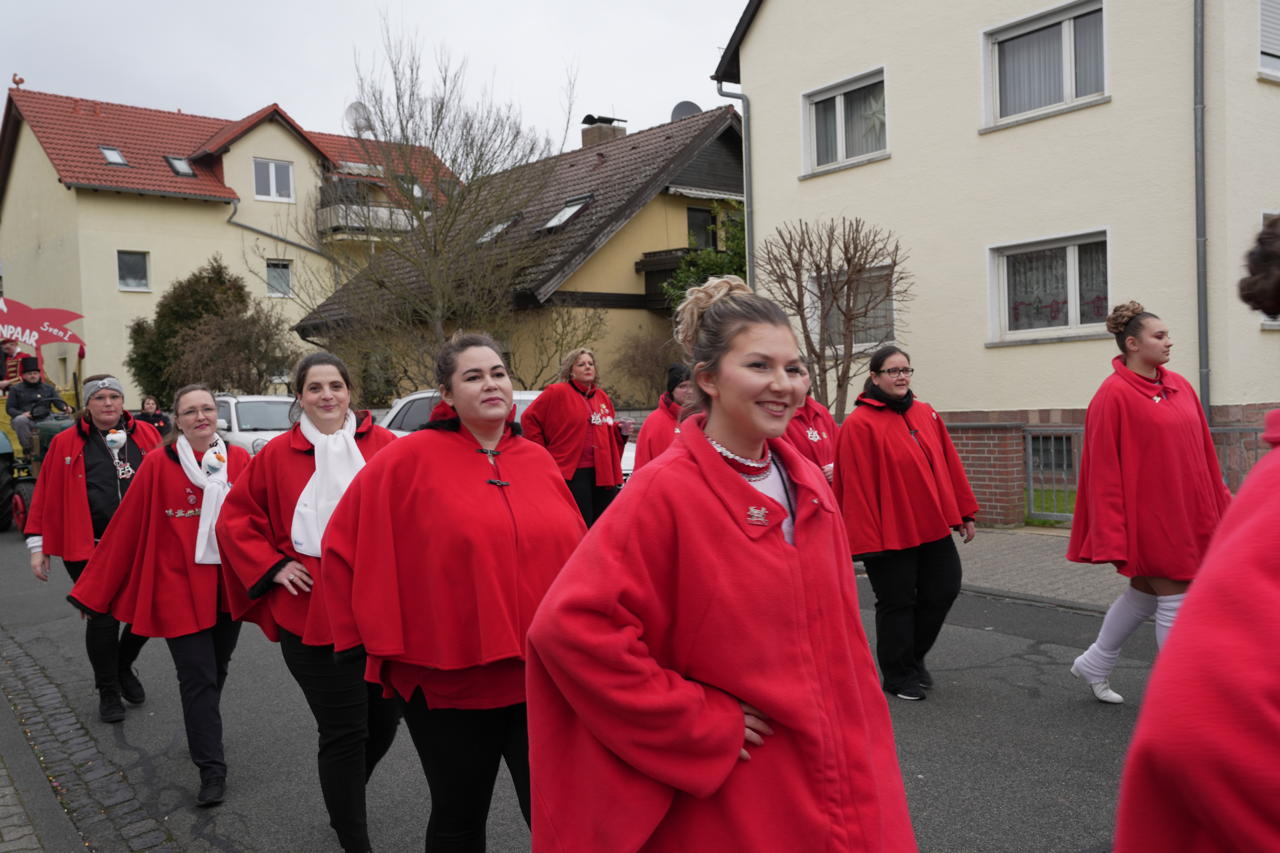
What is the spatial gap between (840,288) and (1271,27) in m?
5.82

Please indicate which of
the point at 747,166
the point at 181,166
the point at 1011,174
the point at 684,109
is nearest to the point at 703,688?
the point at 1011,174

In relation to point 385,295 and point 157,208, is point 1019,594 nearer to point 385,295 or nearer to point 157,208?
point 385,295

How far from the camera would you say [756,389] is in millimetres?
2340

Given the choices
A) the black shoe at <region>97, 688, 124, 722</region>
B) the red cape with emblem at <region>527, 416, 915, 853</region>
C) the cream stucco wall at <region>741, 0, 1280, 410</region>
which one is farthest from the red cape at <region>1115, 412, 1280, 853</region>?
the cream stucco wall at <region>741, 0, 1280, 410</region>

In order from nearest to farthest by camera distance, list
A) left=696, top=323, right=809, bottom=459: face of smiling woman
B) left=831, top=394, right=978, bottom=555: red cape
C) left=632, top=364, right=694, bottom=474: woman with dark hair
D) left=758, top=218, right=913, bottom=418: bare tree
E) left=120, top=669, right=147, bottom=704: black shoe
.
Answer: left=696, top=323, right=809, bottom=459: face of smiling woman → left=831, top=394, right=978, bottom=555: red cape → left=120, top=669, right=147, bottom=704: black shoe → left=632, top=364, right=694, bottom=474: woman with dark hair → left=758, top=218, right=913, bottom=418: bare tree

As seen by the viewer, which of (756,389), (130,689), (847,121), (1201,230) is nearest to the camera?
(756,389)

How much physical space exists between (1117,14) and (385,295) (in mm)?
13469

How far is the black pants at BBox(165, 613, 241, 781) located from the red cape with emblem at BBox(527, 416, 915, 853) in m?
3.42

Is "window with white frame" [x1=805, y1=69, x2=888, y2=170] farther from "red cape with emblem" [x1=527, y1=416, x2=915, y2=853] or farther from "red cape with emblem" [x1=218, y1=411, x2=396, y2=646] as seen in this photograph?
"red cape with emblem" [x1=527, y1=416, x2=915, y2=853]

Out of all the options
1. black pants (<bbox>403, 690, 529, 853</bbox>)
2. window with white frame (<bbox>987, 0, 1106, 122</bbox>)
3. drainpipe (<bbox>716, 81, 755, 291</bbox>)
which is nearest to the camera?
black pants (<bbox>403, 690, 529, 853</bbox>)

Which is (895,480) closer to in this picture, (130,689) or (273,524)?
(273,524)

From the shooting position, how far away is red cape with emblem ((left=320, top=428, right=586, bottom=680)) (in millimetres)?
3406

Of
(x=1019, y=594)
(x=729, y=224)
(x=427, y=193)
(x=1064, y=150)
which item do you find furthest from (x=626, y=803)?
(x=729, y=224)

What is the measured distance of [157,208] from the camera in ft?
115
